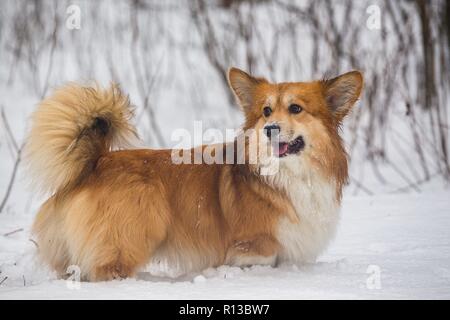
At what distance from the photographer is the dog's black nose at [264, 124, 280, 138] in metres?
4.06

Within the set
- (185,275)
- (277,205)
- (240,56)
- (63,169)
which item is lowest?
(185,275)

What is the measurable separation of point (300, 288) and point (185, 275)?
992mm

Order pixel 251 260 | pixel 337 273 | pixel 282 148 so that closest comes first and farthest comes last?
pixel 337 273 → pixel 251 260 → pixel 282 148

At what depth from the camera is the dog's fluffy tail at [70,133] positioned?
151 inches

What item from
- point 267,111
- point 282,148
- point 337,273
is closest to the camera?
point 337,273

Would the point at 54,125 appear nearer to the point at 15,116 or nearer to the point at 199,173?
the point at 199,173

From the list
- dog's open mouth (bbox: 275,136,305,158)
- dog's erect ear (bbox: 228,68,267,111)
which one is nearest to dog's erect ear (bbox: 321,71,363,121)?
dog's open mouth (bbox: 275,136,305,158)

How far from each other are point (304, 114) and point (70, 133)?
1571 mm

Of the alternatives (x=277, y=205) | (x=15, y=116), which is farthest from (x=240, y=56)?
(x=277, y=205)

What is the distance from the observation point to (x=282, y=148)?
13.6 feet

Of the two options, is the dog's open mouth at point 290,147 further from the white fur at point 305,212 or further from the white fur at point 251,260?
the white fur at point 251,260

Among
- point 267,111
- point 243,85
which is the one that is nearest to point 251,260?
point 267,111

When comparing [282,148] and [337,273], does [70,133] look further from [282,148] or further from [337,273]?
[337,273]

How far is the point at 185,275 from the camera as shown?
161 inches
